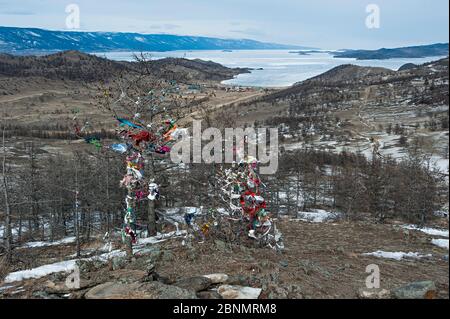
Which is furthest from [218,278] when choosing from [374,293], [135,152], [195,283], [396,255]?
[396,255]

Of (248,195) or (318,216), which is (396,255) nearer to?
(248,195)

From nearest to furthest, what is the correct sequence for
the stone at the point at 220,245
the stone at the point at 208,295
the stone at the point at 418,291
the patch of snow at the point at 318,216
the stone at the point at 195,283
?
the stone at the point at 418,291 → the stone at the point at 208,295 → the stone at the point at 195,283 → the stone at the point at 220,245 → the patch of snow at the point at 318,216

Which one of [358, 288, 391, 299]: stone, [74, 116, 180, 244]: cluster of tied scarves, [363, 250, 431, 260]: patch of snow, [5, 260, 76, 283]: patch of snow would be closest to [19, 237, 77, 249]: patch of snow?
[5, 260, 76, 283]: patch of snow

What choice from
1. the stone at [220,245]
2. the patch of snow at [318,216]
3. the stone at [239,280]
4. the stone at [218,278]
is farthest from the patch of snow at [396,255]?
the patch of snow at [318,216]

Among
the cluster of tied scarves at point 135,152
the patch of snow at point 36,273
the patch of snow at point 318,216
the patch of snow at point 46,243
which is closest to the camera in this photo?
the cluster of tied scarves at point 135,152

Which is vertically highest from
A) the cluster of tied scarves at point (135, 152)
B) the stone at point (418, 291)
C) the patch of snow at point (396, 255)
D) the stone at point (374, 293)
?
the cluster of tied scarves at point (135, 152)

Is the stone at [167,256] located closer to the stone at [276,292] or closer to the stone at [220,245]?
the stone at [220,245]

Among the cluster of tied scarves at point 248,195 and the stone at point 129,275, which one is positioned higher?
the cluster of tied scarves at point 248,195
